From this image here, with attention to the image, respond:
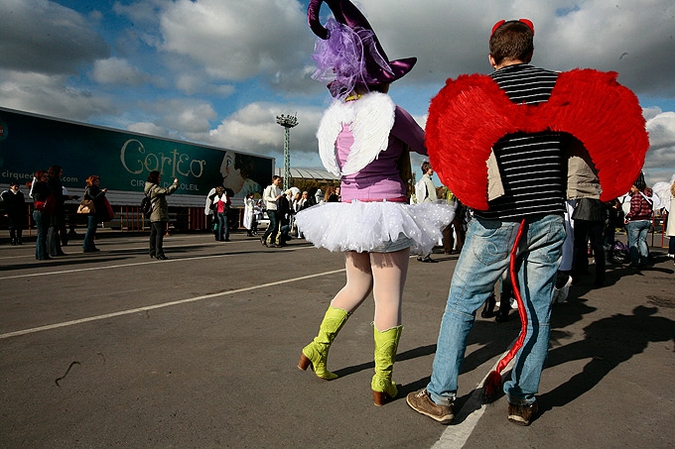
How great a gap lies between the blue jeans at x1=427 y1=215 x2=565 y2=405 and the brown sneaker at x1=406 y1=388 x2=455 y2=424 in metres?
0.04

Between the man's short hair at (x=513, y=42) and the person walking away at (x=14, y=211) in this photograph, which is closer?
the man's short hair at (x=513, y=42)

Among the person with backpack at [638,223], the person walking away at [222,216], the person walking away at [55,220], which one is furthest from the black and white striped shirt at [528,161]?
the person walking away at [222,216]

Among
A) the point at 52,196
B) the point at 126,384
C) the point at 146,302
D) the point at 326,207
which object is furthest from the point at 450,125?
the point at 52,196

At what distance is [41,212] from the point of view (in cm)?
855

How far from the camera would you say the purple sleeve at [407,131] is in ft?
7.69

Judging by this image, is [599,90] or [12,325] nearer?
[599,90]

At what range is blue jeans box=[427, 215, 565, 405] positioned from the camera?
2.12 m

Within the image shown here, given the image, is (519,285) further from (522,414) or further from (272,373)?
(272,373)

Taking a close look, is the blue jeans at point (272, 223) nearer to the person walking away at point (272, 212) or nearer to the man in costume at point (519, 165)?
the person walking away at point (272, 212)

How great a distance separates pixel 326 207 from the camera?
8.77ft

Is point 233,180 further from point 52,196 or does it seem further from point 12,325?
point 12,325

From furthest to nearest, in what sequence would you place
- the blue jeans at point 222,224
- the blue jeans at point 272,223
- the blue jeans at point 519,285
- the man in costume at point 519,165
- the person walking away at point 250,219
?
the person walking away at point 250,219
the blue jeans at point 222,224
the blue jeans at point 272,223
the blue jeans at point 519,285
the man in costume at point 519,165

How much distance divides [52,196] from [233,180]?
44.6ft

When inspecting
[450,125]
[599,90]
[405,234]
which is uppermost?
[599,90]
